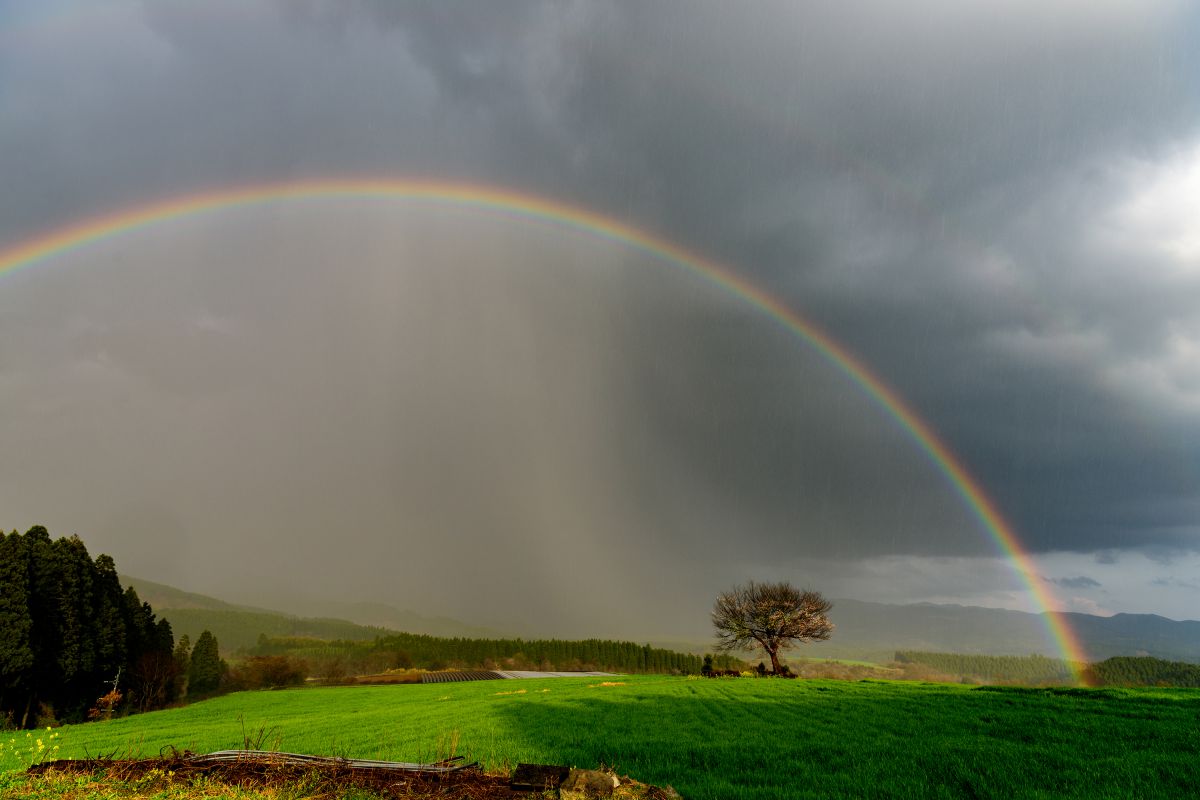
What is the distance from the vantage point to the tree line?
172 feet

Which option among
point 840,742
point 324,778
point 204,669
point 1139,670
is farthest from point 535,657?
point 324,778

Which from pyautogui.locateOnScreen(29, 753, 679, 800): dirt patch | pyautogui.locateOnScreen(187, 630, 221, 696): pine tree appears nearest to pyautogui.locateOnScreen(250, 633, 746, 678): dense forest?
pyautogui.locateOnScreen(187, 630, 221, 696): pine tree

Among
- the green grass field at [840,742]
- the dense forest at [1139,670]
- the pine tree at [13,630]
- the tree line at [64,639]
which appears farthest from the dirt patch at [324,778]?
the dense forest at [1139,670]

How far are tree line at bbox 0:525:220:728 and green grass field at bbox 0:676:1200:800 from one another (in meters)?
32.1

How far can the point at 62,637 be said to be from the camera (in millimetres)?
58406

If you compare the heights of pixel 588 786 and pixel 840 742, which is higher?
pixel 588 786

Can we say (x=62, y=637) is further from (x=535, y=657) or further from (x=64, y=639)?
(x=535, y=657)

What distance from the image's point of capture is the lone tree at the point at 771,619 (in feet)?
255

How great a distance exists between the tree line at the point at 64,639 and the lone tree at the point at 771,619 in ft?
212

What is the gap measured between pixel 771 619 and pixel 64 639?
75628mm

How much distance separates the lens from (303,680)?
111062 millimetres

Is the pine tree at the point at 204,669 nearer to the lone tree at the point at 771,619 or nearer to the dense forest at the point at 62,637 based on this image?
the dense forest at the point at 62,637

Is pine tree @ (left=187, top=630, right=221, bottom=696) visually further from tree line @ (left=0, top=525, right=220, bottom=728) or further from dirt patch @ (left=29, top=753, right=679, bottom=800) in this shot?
dirt patch @ (left=29, top=753, right=679, bottom=800)

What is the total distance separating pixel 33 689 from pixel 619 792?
72703 millimetres
